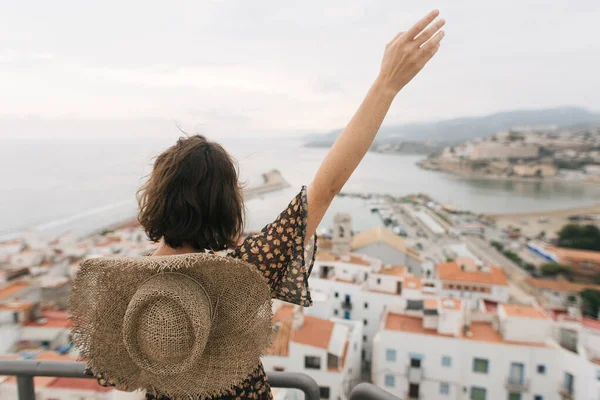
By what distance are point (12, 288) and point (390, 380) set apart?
599 cm

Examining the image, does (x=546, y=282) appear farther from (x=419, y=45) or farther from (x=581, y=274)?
(x=419, y=45)

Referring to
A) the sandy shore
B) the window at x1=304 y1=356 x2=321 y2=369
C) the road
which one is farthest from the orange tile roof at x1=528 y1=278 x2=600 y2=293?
the window at x1=304 y1=356 x2=321 y2=369

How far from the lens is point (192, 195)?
41 cm

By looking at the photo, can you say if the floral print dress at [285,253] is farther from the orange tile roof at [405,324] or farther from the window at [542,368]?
the window at [542,368]

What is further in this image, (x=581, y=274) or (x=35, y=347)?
(x=581, y=274)

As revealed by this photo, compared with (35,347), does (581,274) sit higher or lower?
lower

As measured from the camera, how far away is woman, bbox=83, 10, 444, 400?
0.41 m

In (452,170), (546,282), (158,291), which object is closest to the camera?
(158,291)

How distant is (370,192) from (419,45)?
28.3 metres

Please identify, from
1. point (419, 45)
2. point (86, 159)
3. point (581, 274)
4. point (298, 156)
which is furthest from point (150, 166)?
point (298, 156)

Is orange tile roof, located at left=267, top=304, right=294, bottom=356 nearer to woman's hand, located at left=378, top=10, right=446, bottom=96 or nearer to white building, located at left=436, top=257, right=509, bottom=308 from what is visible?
white building, located at left=436, top=257, right=509, bottom=308

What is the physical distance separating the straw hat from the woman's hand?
0.22 meters

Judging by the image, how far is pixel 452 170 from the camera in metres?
33.2

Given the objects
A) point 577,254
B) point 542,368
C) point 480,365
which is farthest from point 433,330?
point 577,254
